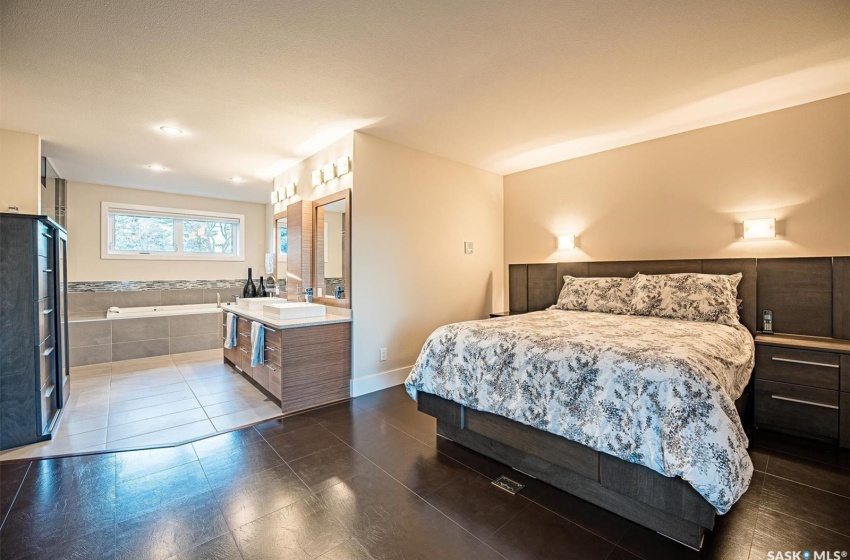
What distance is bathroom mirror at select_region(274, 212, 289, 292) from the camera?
4.85 meters

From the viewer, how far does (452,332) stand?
A: 8.55 feet

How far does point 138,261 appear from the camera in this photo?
5.73 meters

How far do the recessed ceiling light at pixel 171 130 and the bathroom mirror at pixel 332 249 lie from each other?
1408 mm

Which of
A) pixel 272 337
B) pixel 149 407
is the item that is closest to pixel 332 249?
pixel 272 337

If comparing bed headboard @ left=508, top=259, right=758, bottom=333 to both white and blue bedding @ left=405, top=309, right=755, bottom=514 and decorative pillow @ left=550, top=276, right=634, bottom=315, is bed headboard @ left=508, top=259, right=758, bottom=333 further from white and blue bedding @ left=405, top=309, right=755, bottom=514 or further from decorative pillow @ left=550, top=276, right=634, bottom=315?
white and blue bedding @ left=405, top=309, right=755, bottom=514

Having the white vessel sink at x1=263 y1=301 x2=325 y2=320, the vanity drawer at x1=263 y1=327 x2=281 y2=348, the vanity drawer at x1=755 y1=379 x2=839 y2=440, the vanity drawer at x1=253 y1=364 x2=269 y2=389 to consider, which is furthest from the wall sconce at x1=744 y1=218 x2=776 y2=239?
the vanity drawer at x1=253 y1=364 x2=269 y2=389

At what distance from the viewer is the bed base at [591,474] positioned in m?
1.58

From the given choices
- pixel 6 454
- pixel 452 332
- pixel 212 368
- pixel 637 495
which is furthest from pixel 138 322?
pixel 637 495

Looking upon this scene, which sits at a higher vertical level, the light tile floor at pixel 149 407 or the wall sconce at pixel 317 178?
the wall sconce at pixel 317 178

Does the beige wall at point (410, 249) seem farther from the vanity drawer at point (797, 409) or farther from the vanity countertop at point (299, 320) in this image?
the vanity drawer at point (797, 409)

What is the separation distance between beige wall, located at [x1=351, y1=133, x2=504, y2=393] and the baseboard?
0.5 inches

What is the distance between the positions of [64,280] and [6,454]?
6.02ft

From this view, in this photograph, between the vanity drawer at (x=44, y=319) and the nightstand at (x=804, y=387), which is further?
the vanity drawer at (x=44, y=319)

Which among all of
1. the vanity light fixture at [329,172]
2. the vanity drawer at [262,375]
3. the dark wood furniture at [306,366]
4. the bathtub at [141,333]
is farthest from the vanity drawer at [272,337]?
the bathtub at [141,333]
